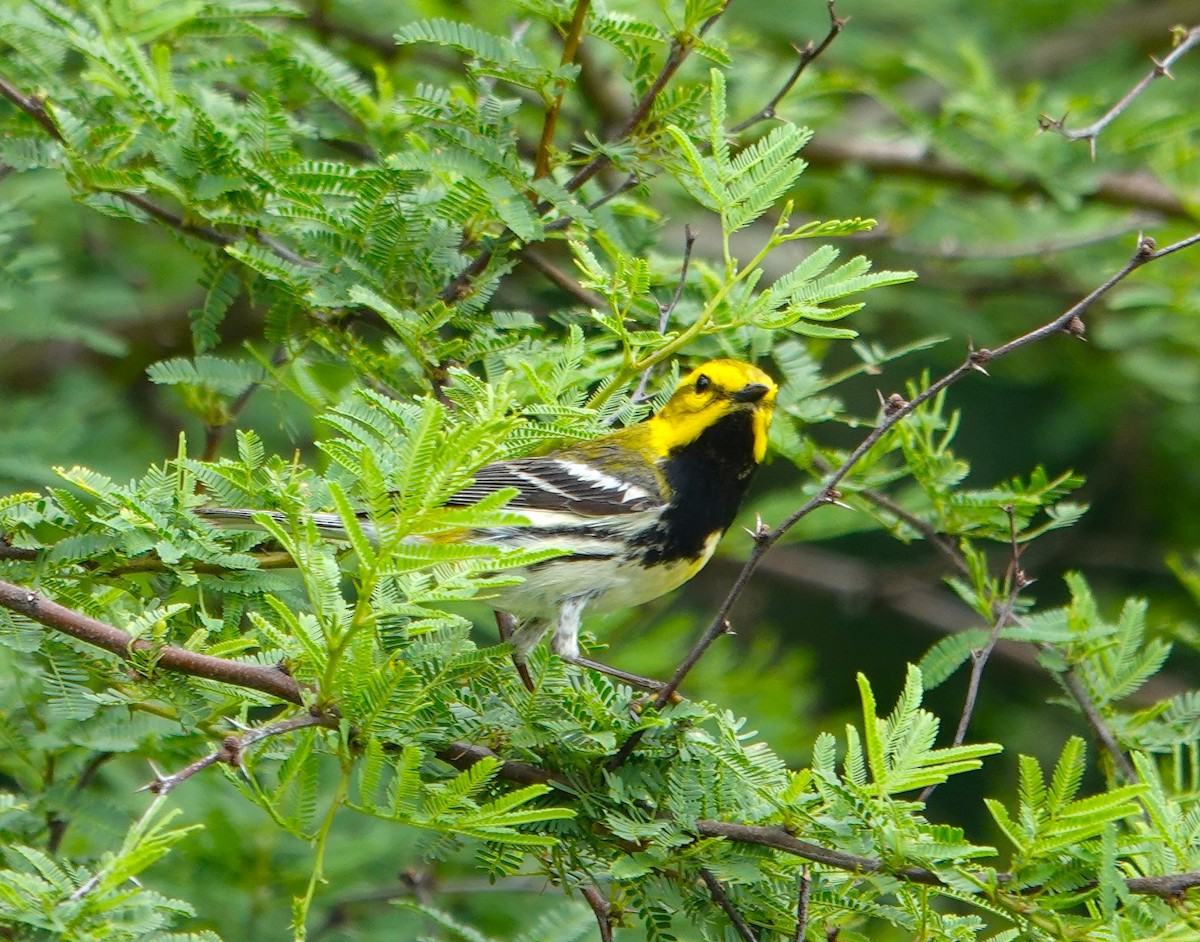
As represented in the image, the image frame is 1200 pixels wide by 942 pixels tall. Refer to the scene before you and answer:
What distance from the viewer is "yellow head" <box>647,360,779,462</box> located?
13.8 ft

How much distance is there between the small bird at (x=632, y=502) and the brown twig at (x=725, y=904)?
1.03 metres

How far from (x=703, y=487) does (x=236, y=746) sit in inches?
89.4

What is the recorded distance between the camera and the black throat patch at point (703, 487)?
4215 mm

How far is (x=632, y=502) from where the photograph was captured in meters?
4.28

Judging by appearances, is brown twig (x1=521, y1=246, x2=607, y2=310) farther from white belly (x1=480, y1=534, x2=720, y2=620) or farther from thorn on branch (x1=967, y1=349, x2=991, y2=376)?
thorn on branch (x1=967, y1=349, x2=991, y2=376)

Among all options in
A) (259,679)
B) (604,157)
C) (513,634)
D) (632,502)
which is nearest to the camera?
(259,679)

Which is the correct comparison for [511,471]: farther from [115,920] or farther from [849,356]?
[849,356]

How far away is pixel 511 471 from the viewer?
14.4ft

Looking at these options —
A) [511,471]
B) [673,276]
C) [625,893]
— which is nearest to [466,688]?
[625,893]

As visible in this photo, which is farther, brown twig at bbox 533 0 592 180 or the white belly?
the white belly

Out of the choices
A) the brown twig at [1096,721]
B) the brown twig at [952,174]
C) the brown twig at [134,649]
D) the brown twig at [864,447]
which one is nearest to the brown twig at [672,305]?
the brown twig at [864,447]

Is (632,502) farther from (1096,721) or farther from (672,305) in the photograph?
(1096,721)

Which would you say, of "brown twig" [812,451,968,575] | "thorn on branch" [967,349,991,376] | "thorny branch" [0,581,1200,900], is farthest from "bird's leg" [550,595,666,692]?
"thorn on branch" [967,349,991,376]

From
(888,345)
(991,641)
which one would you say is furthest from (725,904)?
(888,345)
